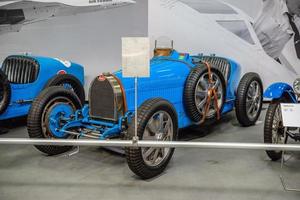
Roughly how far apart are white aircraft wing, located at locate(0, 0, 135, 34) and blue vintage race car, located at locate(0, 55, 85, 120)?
157 centimetres

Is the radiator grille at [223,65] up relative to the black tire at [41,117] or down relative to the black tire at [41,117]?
up

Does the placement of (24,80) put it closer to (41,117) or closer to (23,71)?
(23,71)

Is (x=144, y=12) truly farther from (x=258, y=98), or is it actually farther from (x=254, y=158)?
(x=254, y=158)

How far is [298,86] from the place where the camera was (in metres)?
4.09

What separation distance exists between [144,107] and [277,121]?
158 centimetres

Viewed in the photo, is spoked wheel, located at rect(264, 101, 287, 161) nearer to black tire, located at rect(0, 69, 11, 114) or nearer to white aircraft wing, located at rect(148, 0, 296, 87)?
white aircraft wing, located at rect(148, 0, 296, 87)

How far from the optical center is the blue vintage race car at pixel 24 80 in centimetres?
511

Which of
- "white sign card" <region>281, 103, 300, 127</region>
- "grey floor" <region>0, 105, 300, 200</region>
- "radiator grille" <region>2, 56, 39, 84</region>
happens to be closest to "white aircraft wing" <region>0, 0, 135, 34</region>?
"radiator grille" <region>2, 56, 39, 84</region>

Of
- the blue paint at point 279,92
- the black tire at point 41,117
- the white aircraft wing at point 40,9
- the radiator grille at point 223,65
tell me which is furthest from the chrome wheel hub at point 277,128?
the white aircraft wing at point 40,9

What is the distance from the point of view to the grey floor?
3.28m

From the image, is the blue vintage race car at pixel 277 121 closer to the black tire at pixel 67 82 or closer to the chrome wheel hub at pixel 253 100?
the chrome wheel hub at pixel 253 100

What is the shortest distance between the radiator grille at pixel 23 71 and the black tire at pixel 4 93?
1.43 ft

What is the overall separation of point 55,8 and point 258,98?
4264 millimetres

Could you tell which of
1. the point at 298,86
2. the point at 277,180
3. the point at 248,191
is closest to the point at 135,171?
the point at 248,191
